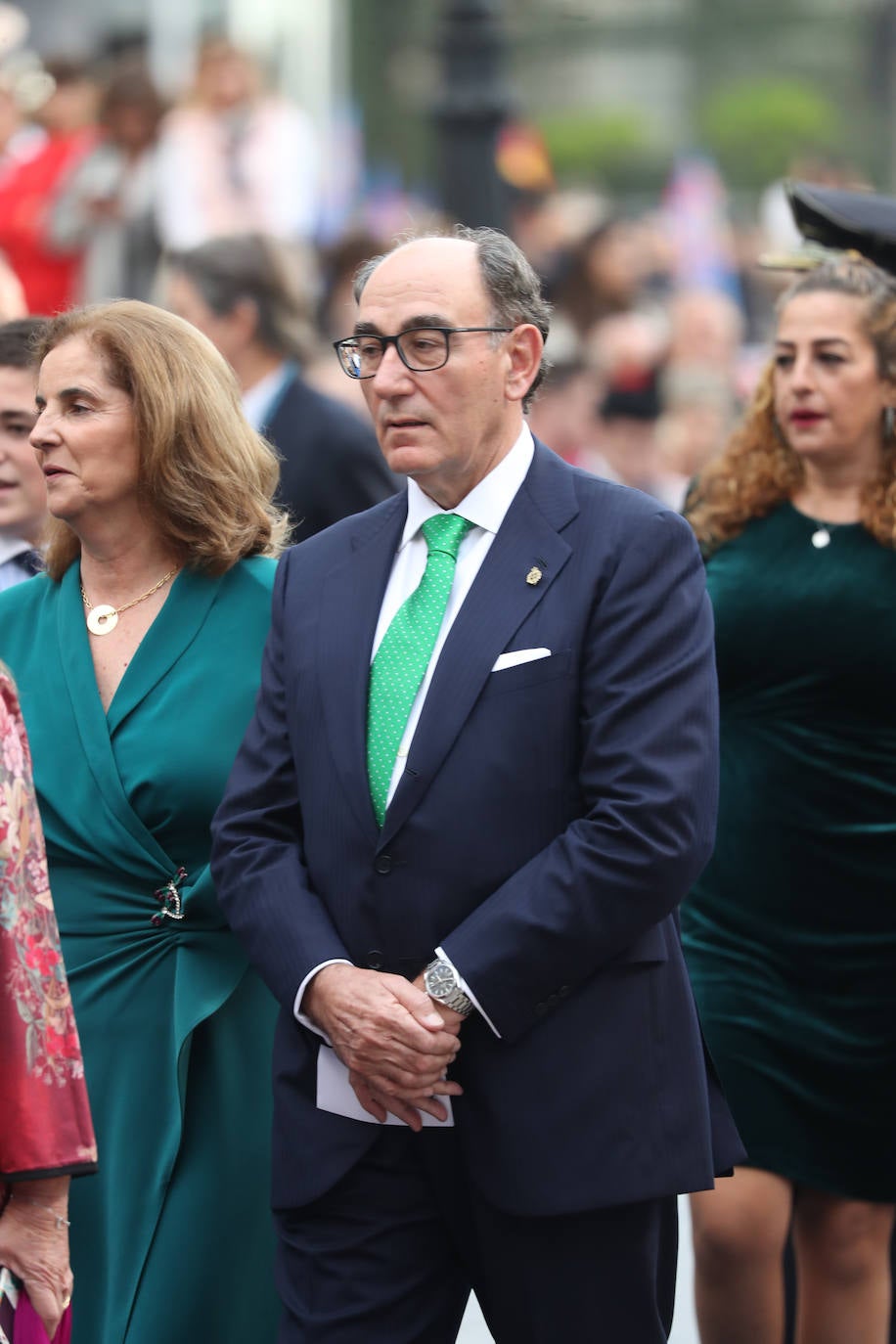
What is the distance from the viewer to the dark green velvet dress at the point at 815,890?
4.91m

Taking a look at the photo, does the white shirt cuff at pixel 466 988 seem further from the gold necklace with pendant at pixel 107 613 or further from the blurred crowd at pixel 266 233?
the blurred crowd at pixel 266 233

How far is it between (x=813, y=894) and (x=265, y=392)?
3392mm

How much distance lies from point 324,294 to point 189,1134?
390 inches

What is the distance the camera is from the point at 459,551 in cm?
392

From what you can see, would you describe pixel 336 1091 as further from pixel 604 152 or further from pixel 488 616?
pixel 604 152

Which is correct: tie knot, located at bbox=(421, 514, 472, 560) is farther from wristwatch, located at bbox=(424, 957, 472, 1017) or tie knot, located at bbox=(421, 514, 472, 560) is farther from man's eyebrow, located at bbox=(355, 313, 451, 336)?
wristwatch, located at bbox=(424, 957, 472, 1017)

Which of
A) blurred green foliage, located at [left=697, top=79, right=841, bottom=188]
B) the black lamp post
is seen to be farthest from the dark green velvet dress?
blurred green foliage, located at [left=697, top=79, right=841, bottom=188]

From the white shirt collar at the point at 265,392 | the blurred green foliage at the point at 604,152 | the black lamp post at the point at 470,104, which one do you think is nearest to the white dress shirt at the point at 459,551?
the white shirt collar at the point at 265,392

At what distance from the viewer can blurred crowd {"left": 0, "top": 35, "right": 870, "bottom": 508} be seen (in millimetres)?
11047

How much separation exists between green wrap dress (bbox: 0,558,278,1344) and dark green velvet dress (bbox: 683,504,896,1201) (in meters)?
1.23

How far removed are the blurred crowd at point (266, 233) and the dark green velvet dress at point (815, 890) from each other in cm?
383

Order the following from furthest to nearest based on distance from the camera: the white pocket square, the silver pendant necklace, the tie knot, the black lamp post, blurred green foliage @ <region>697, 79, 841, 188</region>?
blurred green foliage @ <region>697, 79, 841, 188</region> < the black lamp post < the silver pendant necklace < the tie knot < the white pocket square

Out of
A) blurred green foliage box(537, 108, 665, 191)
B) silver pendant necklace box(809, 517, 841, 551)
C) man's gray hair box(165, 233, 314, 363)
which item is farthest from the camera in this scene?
blurred green foliage box(537, 108, 665, 191)

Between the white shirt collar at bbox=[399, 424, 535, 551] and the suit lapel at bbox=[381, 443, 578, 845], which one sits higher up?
the white shirt collar at bbox=[399, 424, 535, 551]
